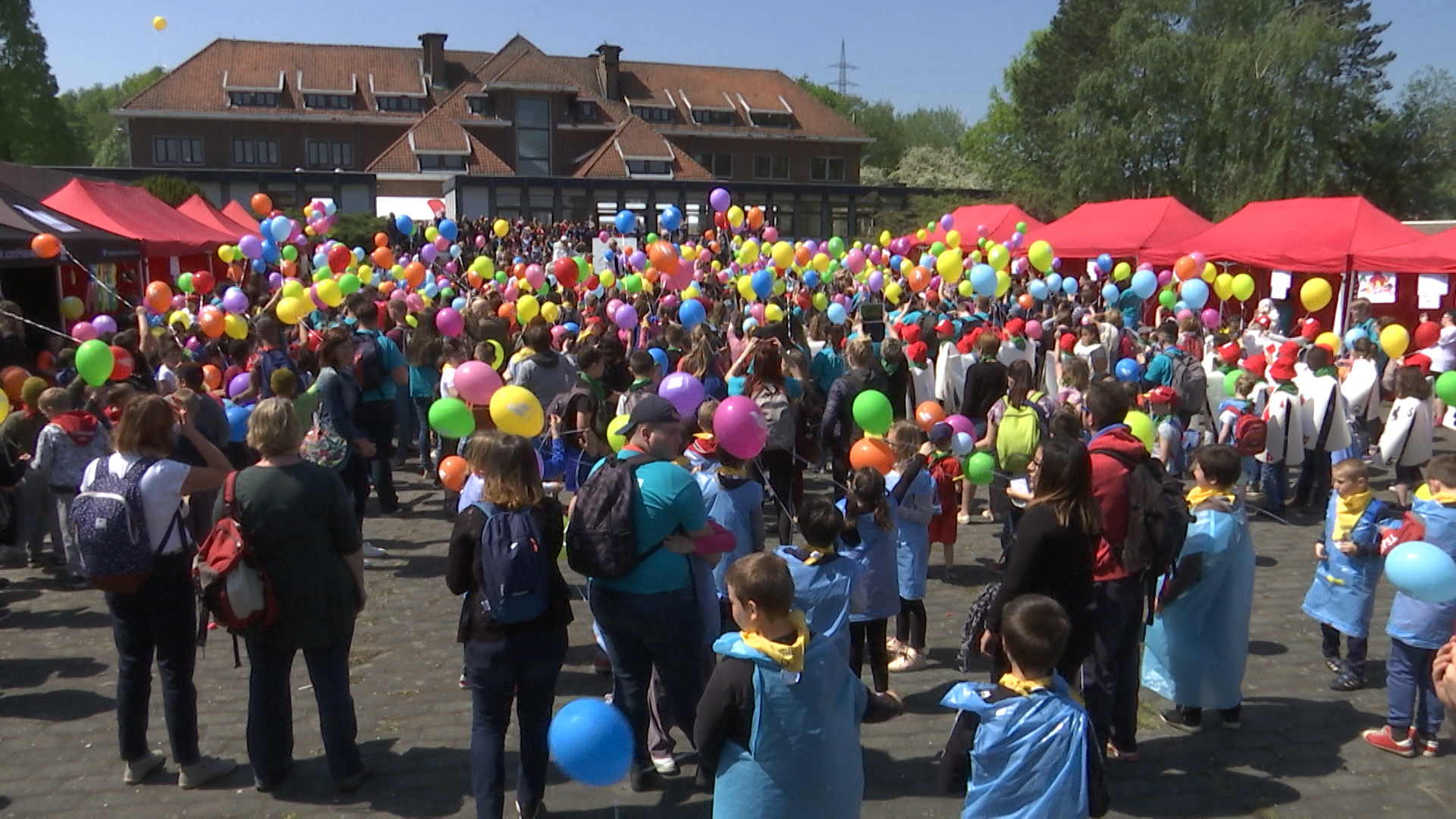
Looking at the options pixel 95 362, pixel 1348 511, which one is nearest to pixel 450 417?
pixel 95 362

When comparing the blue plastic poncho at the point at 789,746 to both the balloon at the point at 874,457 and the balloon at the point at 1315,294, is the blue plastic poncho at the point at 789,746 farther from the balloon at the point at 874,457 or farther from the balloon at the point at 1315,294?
the balloon at the point at 1315,294

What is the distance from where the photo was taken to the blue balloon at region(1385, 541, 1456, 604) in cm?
304

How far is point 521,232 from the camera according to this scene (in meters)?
29.3

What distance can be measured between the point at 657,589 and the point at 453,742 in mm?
1506

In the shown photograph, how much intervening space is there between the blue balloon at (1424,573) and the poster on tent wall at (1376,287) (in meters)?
14.4

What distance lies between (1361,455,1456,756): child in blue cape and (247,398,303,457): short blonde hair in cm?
423

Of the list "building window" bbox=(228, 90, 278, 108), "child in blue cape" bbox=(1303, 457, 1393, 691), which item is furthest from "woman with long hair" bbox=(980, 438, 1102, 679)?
"building window" bbox=(228, 90, 278, 108)

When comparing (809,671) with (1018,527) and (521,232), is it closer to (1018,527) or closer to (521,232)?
(1018,527)

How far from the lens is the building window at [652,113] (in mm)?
51750

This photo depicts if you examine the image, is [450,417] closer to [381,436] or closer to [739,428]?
[739,428]

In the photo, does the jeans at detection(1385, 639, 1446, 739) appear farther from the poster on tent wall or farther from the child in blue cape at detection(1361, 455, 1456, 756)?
the poster on tent wall

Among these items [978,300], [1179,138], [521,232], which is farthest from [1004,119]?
[978,300]

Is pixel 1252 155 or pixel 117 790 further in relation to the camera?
pixel 1252 155

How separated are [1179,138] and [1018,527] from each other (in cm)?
3216
